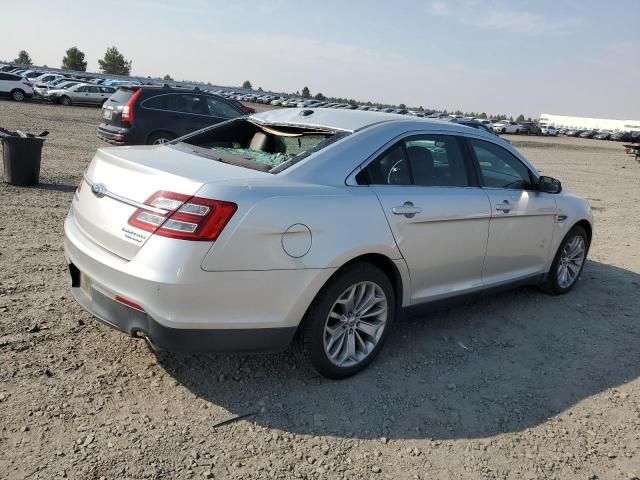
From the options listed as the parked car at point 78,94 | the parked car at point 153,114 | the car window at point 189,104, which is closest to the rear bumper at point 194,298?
the parked car at point 153,114

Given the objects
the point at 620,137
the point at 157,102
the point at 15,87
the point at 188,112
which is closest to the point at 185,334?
the point at 157,102

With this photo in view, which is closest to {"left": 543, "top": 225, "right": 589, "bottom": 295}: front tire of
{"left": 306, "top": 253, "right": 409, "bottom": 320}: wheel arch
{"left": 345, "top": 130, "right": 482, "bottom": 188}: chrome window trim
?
{"left": 345, "top": 130, "right": 482, "bottom": 188}: chrome window trim

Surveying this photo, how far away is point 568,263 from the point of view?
5695mm

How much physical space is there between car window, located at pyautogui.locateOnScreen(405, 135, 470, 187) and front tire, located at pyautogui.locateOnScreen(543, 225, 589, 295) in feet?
5.63

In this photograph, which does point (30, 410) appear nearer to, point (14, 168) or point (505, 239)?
point (505, 239)

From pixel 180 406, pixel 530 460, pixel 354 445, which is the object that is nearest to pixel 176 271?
pixel 180 406

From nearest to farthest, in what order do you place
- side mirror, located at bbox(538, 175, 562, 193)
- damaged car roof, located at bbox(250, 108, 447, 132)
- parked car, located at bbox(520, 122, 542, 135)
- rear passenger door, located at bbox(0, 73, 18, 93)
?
damaged car roof, located at bbox(250, 108, 447, 132) → side mirror, located at bbox(538, 175, 562, 193) → rear passenger door, located at bbox(0, 73, 18, 93) → parked car, located at bbox(520, 122, 542, 135)

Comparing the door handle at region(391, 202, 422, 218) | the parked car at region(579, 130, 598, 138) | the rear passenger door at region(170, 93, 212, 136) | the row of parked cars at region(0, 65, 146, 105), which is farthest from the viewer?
the parked car at region(579, 130, 598, 138)

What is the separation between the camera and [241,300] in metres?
3.00

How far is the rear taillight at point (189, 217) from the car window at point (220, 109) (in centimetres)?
1112

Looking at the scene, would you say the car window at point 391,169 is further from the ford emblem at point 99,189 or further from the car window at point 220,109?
the car window at point 220,109

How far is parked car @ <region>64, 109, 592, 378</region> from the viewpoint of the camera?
115 inches

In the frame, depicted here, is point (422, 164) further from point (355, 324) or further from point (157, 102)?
point (157, 102)

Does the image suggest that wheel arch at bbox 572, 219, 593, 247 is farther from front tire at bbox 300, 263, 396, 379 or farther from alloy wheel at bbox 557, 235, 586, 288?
front tire at bbox 300, 263, 396, 379
